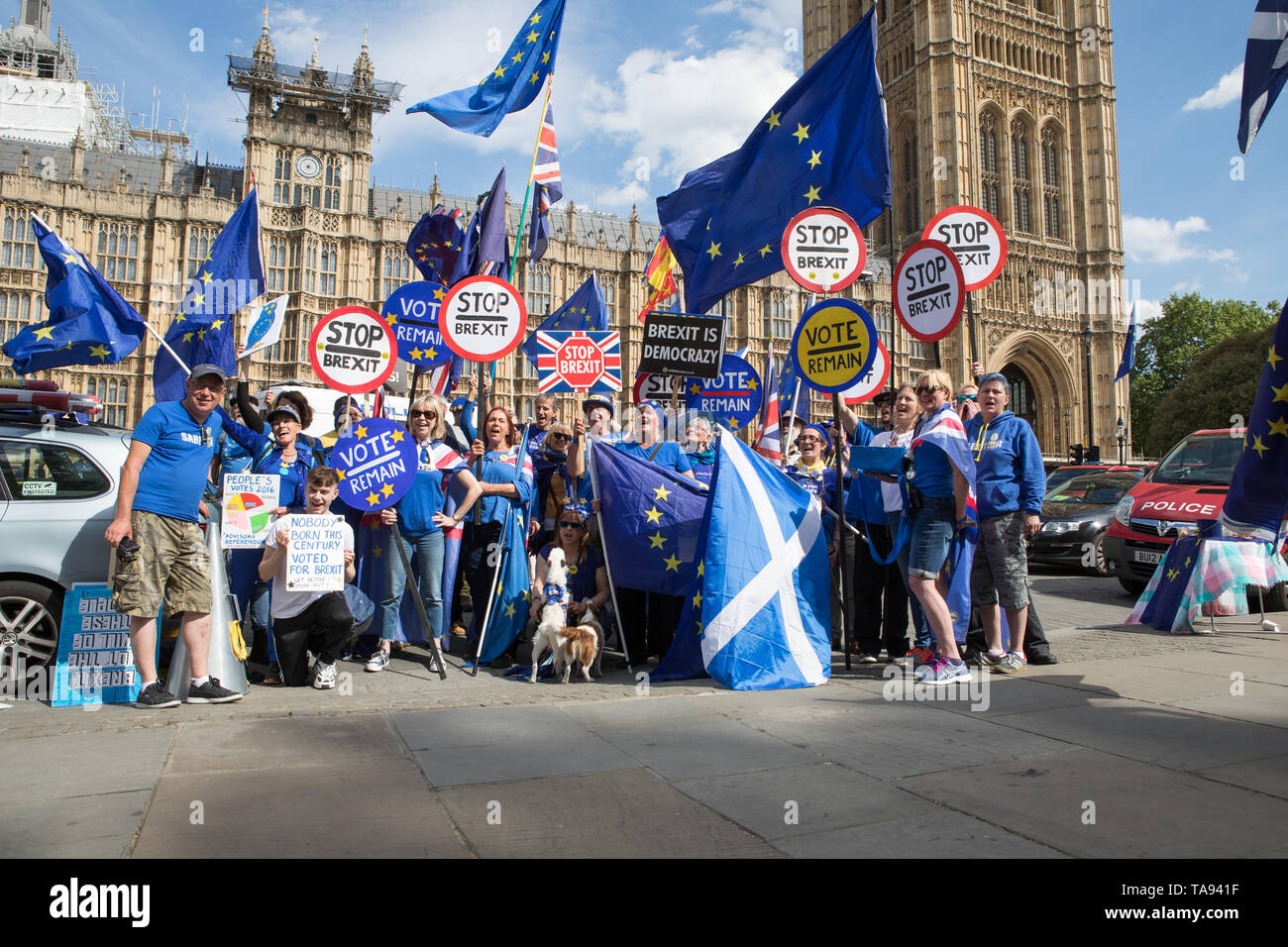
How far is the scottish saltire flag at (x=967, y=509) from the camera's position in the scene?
16.7ft

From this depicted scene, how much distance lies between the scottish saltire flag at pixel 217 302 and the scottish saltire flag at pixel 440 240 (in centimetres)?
182

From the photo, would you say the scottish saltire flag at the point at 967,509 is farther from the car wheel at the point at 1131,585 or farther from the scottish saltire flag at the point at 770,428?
the car wheel at the point at 1131,585

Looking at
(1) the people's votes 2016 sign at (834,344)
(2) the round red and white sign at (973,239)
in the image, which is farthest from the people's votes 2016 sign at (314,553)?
(2) the round red and white sign at (973,239)

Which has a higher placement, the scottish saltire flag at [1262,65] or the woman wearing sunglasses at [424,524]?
the scottish saltire flag at [1262,65]

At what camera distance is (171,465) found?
471 centimetres

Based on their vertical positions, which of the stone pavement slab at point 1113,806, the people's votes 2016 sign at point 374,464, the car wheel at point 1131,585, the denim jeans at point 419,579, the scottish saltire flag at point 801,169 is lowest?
the stone pavement slab at point 1113,806

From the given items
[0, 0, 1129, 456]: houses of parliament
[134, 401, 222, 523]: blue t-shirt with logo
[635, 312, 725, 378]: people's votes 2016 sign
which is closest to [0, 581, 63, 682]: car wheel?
[134, 401, 222, 523]: blue t-shirt with logo

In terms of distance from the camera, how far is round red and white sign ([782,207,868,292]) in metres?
6.45

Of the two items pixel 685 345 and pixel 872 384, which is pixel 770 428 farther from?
pixel 872 384

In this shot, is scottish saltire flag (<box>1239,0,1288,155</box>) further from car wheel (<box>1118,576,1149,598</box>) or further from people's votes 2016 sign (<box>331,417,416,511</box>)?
car wheel (<box>1118,576,1149,598</box>)

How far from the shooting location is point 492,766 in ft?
11.7

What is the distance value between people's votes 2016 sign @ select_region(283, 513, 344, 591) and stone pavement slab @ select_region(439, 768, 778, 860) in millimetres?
2276
